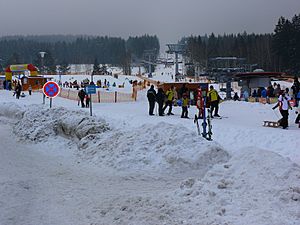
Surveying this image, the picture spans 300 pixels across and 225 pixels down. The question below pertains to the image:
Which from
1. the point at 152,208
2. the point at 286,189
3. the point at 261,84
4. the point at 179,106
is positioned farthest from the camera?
the point at 261,84

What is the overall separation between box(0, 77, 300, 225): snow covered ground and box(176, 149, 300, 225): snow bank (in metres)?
0.02

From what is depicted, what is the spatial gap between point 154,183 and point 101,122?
777 cm

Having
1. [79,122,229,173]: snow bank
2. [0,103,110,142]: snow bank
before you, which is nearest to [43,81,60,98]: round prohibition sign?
[0,103,110,142]: snow bank

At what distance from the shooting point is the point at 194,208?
26.6ft

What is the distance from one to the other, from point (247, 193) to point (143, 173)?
18.6 ft

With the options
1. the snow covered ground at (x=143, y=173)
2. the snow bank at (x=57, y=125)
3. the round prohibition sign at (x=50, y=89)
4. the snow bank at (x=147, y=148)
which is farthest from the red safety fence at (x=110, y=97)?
the snow bank at (x=147, y=148)

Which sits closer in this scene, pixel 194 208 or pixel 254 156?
pixel 194 208

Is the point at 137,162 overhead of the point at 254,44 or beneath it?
beneath

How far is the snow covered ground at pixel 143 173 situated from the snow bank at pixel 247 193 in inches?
0.7

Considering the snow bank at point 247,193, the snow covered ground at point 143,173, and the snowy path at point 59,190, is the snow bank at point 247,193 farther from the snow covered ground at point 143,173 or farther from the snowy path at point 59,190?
Answer: the snowy path at point 59,190

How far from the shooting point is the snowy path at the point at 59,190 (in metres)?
9.20

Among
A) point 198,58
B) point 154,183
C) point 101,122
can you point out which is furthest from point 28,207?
point 198,58

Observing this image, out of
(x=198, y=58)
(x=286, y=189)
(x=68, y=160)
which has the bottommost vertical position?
(x=68, y=160)

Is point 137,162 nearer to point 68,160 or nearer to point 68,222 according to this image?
point 68,160
